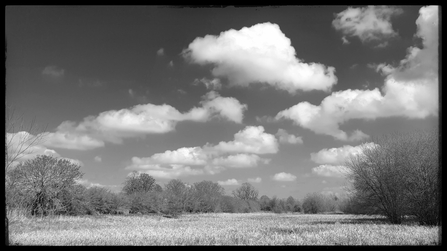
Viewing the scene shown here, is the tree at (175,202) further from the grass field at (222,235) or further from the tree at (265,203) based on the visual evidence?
the tree at (265,203)

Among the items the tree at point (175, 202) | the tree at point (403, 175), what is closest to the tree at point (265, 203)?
the tree at point (175, 202)

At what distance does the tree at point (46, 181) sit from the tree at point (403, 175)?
78.9 feet

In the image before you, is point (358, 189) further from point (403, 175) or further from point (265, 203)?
point (265, 203)

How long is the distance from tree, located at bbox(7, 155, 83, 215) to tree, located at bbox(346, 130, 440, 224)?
78.9ft

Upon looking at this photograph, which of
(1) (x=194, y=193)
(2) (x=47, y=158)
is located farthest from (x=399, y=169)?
(1) (x=194, y=193)

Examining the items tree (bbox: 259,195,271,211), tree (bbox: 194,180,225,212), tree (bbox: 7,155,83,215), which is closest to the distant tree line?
tree (bbox: 7,155,83,215)

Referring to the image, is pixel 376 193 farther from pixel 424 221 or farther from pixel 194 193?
pixel 194 193

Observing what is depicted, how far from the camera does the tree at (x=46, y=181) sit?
92.0 feet

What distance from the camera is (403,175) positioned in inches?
927

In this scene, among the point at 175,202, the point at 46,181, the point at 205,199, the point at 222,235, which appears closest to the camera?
the point at 222,235

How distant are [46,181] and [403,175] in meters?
27.3

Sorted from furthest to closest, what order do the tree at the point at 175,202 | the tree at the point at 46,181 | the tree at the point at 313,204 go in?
the tree at the point at 313,204 < the tree at the point at 175,202 < the tree at the point at 46,181

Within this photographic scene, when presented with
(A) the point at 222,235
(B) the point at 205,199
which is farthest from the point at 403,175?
(B) the point at 205,199

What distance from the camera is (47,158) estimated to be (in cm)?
2948
